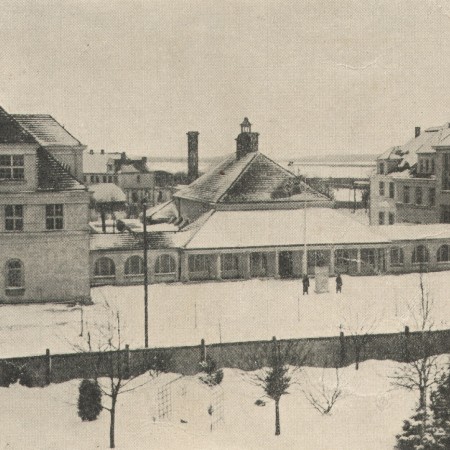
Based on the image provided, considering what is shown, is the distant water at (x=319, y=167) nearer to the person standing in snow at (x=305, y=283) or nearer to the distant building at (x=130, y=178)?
the person standing in snow at (x=305, y=283)

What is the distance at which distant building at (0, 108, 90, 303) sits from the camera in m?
31.0

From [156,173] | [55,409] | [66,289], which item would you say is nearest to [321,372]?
[55,409]

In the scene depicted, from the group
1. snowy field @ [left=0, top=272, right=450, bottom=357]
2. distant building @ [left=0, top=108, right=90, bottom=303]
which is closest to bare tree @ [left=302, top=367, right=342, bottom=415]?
snowy field @ [left=0, top=272, right=450, bottom=357]

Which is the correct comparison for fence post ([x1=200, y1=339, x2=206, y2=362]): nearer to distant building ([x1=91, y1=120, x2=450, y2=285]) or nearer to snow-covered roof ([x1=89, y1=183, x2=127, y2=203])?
distant building ([x1=91, y1=120, x2=450, y2=285])

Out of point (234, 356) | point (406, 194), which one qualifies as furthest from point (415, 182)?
point (234, 356)

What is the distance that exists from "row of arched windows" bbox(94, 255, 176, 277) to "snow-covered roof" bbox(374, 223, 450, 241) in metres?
11.7

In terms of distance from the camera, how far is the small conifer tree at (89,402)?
67.1ft

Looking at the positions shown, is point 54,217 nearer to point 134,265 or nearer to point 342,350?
point 134,265

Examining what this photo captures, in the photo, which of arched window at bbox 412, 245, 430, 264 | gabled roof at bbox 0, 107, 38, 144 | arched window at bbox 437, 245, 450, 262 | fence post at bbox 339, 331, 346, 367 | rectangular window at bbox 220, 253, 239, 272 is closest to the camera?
fence post at bbox 339, 331, 346, 367

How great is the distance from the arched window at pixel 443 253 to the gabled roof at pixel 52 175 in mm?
20170

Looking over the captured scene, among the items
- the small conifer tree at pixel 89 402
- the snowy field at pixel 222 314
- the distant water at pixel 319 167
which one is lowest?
the small conifer tree at pixel 89 402

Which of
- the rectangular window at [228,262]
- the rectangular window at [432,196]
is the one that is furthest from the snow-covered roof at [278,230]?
the rectangular window at [432,196]

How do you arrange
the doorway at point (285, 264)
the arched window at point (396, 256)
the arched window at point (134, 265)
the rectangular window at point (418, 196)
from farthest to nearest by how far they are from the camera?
the rectangular window at point (418, 196) < the arched window at point (396, 256) < the doorway at point (285, 264) < the arched window at point (134, 265)

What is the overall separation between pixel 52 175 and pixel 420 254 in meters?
20.3
